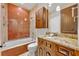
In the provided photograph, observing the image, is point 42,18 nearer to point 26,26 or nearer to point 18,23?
point 26,26

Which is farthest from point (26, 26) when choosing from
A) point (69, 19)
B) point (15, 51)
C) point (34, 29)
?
point (69, 19)

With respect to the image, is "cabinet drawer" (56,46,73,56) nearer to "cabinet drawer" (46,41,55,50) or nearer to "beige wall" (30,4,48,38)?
"cabinet drawer" (46,41,55,50)

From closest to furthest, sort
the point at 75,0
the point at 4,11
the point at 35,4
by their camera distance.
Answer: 1. the point at 75,0
2. the point at 35,4
3. the point at 4,11

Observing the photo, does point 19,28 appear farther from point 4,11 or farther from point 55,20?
point 55,20

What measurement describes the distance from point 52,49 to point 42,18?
571mm

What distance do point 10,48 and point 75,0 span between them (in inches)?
51.1

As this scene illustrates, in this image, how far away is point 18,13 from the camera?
1.92 meters

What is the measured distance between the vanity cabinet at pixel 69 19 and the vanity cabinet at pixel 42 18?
28 cm

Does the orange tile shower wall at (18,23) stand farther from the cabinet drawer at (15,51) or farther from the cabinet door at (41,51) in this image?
the cabinet door at (41,51)

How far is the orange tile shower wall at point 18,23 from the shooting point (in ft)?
6.20

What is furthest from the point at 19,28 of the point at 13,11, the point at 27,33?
the point at 13,11

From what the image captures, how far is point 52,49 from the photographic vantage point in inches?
67.7

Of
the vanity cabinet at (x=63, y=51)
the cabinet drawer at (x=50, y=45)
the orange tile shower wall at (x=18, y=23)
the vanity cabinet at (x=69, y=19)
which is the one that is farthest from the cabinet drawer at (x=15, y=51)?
the vanity cabinet at (x=69, y=19)

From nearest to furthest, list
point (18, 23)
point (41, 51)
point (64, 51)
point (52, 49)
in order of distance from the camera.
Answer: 1. point (64, 51)
2. point (52, 49)
3. point (41, 51)
4. point (18, 23)
